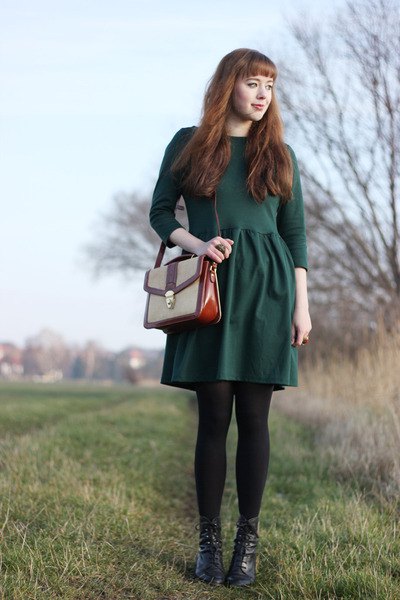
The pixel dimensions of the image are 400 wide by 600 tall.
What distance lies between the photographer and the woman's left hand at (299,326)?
9.21 ft

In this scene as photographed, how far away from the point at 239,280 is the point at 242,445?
0.58m

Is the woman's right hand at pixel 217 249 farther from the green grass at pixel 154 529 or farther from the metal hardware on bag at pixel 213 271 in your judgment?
the green grass at pixel 154 529

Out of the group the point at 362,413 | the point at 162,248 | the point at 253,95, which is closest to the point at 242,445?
the point at 162,248

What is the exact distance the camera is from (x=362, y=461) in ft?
14.7

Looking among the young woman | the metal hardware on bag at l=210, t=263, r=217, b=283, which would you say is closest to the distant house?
the young woman

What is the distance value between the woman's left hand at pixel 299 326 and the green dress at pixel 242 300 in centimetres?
4

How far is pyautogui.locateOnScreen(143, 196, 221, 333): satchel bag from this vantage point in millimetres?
2602

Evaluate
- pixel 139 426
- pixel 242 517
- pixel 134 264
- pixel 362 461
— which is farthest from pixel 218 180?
pixel 134 264

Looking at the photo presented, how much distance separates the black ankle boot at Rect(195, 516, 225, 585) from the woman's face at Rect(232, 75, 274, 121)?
144 centimetres

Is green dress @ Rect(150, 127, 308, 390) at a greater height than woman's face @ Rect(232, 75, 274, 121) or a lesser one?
lesser

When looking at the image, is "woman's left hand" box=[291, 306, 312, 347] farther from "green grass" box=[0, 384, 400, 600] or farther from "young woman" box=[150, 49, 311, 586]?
"green grass" box=[0, 384, 400, 600]

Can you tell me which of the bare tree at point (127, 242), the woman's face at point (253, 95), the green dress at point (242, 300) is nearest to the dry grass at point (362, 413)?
the green dress at point (242, 300)

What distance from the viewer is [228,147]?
283 centimetres

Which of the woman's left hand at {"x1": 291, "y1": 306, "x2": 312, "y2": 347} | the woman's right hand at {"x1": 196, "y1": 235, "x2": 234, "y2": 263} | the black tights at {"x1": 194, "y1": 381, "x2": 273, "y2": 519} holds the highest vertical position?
the woman's right hand at {"x1": 196, "y1": 235, "x2": 234, "y2": 263}
